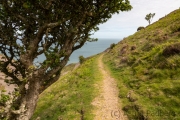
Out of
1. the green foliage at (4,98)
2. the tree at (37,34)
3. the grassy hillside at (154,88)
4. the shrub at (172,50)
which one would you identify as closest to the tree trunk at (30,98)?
the tree at (37,34)

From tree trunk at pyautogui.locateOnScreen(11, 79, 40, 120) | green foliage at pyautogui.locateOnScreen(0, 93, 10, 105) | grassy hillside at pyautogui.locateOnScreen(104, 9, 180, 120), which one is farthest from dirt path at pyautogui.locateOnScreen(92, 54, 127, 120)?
green foliage at pyautogui.locateOnScreen(0, 93, 10, 105)

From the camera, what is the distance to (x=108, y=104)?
1608cm

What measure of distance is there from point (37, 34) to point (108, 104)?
32.9ft

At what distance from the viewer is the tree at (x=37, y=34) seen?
1097cm

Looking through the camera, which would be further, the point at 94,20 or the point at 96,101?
the point at 96,101

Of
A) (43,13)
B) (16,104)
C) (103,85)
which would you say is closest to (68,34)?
(43,13)

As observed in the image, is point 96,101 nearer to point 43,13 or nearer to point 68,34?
point 68,34

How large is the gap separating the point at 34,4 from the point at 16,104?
24.5 feet

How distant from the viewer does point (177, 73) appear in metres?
16.5

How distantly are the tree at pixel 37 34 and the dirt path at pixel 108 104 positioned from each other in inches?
235

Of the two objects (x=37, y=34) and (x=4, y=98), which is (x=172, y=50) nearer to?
(x=37, y=34)

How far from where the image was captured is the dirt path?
1399cm

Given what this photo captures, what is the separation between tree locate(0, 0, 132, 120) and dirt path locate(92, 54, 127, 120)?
5.97 metres

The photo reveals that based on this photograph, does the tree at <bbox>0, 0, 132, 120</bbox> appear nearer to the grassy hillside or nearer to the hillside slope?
the hillside slope
